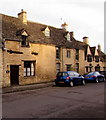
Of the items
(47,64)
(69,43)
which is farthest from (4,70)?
(69,43)

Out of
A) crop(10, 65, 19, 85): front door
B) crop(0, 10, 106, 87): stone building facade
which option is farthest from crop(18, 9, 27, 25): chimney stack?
crop(10, 65, 19, 85): front door

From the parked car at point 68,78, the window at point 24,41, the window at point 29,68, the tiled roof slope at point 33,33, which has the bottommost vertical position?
the parked car at point 68,78

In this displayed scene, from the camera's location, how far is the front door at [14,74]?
17552mm

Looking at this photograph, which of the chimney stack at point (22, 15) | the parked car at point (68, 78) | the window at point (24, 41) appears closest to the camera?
the parked car at point (68, 78)

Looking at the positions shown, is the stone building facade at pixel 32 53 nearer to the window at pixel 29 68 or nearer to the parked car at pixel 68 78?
the window at pixel 29 68

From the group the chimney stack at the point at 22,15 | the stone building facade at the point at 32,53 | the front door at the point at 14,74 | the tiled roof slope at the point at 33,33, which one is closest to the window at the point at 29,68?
the stone building facade at the point at 32,53

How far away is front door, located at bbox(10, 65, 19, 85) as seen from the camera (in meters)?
17.6

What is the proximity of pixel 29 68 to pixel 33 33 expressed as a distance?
4.95 meters

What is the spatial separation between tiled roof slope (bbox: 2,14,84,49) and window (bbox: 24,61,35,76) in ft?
9.27

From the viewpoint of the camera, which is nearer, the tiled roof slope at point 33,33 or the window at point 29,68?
the tiled roof slope at point 33,33

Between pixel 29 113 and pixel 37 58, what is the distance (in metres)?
13.3

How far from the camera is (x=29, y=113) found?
23.6ft

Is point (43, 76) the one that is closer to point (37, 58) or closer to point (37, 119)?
point (37, 58)

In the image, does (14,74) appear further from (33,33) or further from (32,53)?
(33,33)
